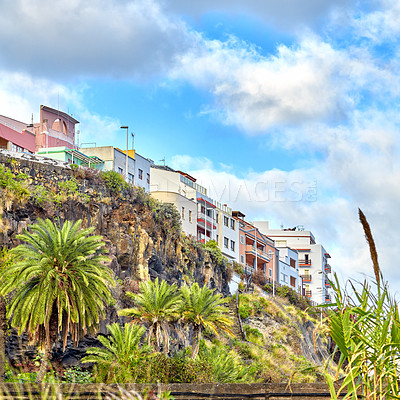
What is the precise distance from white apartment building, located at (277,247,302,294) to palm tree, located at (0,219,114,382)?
6641 centimetres

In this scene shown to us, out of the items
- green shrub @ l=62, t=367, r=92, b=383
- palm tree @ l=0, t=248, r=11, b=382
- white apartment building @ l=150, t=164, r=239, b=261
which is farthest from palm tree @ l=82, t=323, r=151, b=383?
white apartment building @ l=150, t=164, r=239, b=261

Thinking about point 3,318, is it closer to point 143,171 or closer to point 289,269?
point 143,171

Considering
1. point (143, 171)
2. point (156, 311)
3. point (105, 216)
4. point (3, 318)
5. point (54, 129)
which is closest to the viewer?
point (3, 318)

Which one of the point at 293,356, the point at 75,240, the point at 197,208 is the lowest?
the point at 293,356

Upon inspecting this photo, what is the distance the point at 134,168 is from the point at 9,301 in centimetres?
3205

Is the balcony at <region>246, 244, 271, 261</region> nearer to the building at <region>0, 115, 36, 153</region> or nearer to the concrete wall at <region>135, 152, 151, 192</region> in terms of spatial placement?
the concrete wall at <region>135, 152, 151, 192</region>

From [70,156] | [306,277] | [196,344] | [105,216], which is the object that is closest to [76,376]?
[196,344]

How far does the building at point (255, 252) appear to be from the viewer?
85.8 m

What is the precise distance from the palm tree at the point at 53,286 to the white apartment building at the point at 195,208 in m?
35.8

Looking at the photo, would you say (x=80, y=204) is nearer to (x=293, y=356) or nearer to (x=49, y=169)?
(x=49, y=169)

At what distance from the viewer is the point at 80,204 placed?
145ft

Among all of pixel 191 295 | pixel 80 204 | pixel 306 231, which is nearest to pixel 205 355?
pixel 191 295

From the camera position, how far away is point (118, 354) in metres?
36.4

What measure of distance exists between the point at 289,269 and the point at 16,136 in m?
55.8
